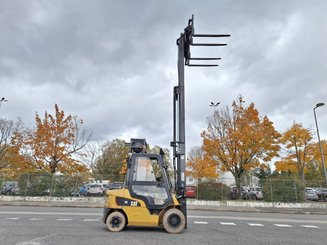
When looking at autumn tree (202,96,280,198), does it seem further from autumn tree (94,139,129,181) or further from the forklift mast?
autumn tree (94,139,129,181)

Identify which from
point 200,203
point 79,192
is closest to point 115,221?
point 200,203

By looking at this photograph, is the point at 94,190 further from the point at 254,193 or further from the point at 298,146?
the point at 298,146

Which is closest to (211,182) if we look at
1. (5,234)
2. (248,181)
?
(248,181)

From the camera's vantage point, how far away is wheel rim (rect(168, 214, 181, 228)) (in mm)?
7785

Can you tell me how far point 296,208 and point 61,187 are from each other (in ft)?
66.3

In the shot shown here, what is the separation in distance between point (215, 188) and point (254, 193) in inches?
131

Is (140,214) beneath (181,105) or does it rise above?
beneath

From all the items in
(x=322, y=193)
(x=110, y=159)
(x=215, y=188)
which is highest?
(x=110, y=159)

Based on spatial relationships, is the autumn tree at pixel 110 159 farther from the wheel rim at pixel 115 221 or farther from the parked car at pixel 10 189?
the wheel rim at pixel 115 221

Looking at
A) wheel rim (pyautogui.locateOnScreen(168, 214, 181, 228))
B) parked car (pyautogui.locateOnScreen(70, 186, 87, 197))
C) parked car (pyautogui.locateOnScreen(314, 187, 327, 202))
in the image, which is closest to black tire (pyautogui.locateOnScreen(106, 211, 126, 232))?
wheel rim (pyautogui.locateOnScreen(168, 214, 181, 228))

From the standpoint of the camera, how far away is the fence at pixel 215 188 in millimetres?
21047

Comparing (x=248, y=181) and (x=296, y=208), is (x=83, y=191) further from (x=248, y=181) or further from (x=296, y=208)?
(x=296, y=208)

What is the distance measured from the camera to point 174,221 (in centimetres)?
781

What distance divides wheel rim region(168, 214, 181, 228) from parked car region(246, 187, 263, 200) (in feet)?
50.8
